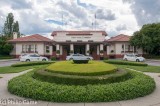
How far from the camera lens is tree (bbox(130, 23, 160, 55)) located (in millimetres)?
42531

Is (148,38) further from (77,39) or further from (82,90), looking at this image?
(82,90)

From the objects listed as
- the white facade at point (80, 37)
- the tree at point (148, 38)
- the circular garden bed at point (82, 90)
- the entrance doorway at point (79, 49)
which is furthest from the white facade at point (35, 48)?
the circular garden bed at point (82, 90)

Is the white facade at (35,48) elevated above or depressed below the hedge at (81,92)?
above

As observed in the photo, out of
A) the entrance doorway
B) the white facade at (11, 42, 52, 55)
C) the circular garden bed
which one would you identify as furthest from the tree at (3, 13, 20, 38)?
the circular garden bed

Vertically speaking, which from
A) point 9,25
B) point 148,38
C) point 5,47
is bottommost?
point 5,47

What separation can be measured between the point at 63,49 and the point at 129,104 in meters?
43.0

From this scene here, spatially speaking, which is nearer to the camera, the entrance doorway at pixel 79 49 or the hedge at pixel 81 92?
the hedge at pixel 81 92

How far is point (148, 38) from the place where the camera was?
42.7 meters

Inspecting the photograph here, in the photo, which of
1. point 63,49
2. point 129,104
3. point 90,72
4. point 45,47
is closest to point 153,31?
point 63,49

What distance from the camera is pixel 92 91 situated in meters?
8.68

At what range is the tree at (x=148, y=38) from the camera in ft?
140

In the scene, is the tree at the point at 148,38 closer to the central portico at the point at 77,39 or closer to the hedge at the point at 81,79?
the central portico at the point at 77,39

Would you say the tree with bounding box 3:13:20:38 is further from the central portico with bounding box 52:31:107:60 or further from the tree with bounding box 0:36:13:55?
the central portico with bounding box 52:31:107:60

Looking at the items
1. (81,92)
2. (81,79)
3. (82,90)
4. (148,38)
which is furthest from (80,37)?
(81,92)
